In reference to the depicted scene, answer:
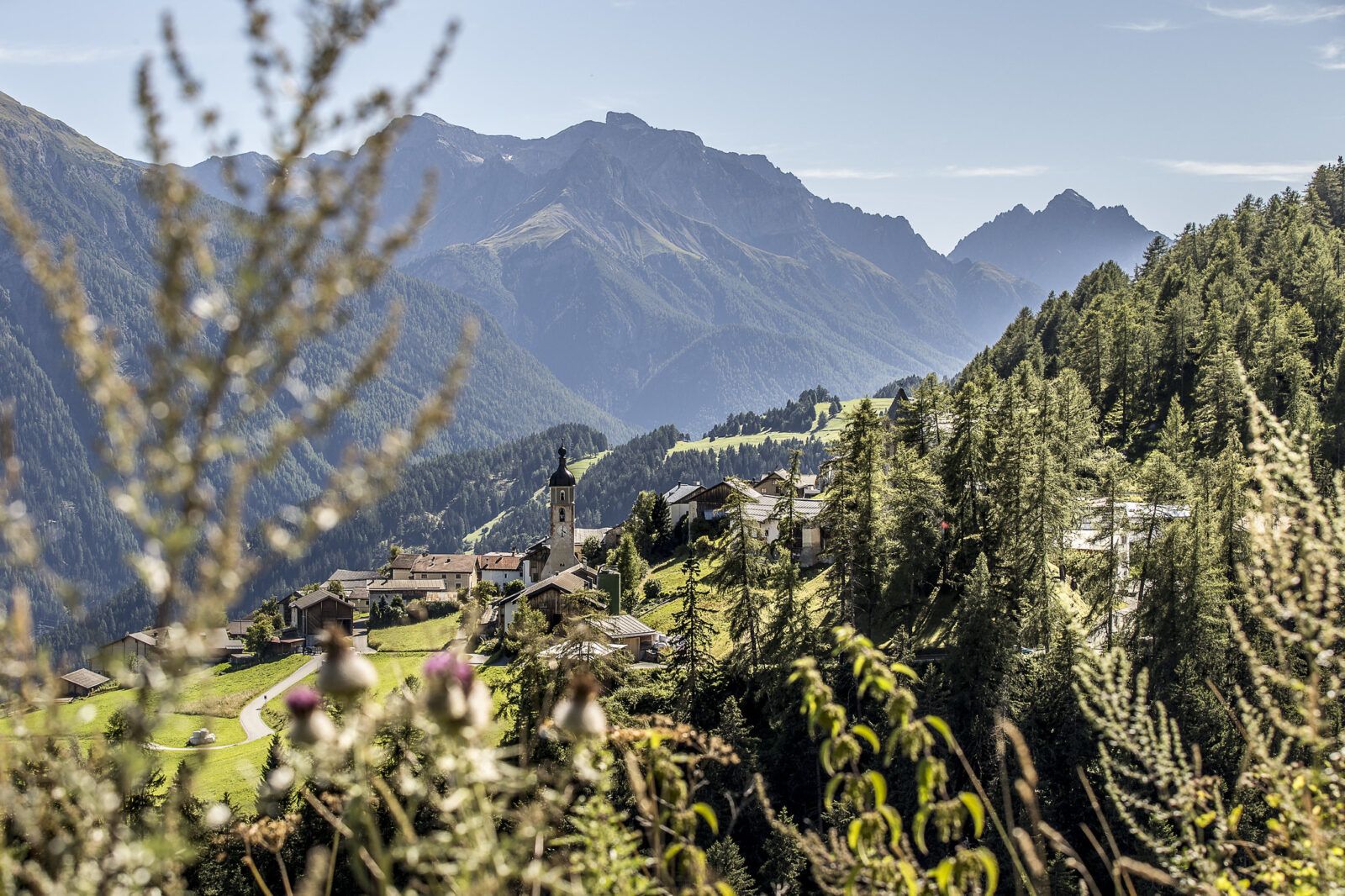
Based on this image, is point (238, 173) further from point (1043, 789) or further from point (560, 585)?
point (560, 585)

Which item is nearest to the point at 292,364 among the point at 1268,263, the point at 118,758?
the point at 118,758

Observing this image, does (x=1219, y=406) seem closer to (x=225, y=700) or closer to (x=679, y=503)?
(x=679, y=503)

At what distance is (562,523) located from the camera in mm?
83938

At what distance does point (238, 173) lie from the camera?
3.42 meters

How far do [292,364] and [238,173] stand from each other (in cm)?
78

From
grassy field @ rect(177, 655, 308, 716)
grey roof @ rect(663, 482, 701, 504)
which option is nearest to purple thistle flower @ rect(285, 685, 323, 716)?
grassy field @ rect(177, 655, 308, 716)

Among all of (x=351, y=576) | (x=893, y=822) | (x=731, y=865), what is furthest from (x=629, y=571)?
(x=351, y=576)

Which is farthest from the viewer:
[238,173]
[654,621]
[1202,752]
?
[654,621]

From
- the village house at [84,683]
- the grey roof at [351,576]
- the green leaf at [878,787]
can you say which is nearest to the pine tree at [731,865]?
the green leaf at [878,787]

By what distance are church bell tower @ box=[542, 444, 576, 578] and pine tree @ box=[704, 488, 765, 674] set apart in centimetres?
4521

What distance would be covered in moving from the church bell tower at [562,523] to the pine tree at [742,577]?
45.2 metres

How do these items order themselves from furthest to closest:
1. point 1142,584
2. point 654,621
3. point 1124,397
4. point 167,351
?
point 1124,397, point 654,621, point 1142,584, point 167,351

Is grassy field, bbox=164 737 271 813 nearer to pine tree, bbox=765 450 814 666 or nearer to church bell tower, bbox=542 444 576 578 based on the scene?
pine tree, bbox=765 450 814 666

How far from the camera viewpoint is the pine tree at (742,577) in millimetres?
38125
